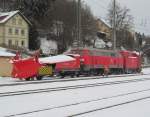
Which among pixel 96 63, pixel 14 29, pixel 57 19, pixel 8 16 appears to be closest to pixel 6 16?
pixel 8 16

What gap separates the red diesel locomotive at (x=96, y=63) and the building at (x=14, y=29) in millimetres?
39340

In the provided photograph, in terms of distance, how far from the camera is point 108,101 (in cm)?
1753

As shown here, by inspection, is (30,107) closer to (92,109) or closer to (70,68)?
(92,109)

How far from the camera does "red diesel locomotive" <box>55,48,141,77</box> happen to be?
126 ft

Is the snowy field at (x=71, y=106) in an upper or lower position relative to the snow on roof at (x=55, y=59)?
lower

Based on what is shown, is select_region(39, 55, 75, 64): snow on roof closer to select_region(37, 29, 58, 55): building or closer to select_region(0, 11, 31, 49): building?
select_region(0, 11, 31, 49): building

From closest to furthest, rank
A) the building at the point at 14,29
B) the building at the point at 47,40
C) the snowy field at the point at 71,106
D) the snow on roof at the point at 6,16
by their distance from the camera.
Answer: the snowy field at the point at 71,106 < the snow on roof at the point at 6,16 < the building at the point at 14,29 < the building at the point at 47,40

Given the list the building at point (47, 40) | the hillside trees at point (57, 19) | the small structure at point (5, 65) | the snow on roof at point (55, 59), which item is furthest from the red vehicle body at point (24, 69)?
the building at point (47, 40)

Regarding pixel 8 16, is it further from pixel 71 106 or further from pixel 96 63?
pixel 71 106

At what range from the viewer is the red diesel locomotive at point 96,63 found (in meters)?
38.4

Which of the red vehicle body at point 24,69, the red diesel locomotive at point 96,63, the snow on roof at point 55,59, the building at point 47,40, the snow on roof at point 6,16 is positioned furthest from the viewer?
the building at point 47,40

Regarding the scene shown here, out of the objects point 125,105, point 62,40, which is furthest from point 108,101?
point 62,40

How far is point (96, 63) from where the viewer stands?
141 feet

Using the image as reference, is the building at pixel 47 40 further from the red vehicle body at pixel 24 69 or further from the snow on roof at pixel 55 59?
the red vehicle body at pixel 24 69
